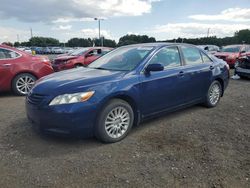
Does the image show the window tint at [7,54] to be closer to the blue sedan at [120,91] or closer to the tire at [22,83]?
the tire at [22,83]

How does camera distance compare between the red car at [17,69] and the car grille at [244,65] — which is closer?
the red car at [17,69]

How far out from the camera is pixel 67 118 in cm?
354

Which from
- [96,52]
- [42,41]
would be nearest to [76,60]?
[96,52]

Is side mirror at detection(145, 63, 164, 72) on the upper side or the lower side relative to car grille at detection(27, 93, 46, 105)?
upper

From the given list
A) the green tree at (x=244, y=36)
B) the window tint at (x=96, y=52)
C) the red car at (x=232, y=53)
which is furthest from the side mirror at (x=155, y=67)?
the green tree at (x=244, y=36)

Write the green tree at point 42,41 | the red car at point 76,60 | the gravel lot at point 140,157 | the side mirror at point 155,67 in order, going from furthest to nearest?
the green tree at point 42,41, the red car at point 76,60, the side mirror at point 155,67, the gravel lot at point 140,157

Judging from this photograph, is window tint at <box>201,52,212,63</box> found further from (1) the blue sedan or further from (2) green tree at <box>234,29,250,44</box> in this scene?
(2) green tree at <box>234,29,250,44</box>

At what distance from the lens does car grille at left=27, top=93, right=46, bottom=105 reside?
12.2ft

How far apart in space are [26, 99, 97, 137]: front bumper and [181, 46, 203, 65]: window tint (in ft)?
8.25

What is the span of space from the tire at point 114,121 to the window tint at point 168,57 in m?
1.01

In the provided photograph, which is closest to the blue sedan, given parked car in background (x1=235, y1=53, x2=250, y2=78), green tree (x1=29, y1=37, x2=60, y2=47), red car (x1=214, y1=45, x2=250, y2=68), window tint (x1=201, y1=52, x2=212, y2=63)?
window tint (x1=201, y1=52, x2=212, y2=63)

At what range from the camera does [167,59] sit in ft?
15.8

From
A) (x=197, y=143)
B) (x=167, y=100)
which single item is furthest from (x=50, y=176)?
(x=167, y=100)

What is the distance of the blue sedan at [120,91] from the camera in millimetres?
3598
